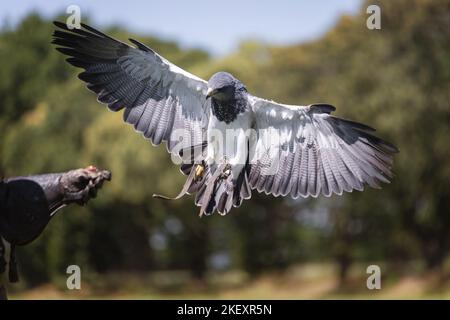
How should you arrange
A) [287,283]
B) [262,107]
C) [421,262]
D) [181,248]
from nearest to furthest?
[262,107] → [421,262] → [287,283] → [181,248]

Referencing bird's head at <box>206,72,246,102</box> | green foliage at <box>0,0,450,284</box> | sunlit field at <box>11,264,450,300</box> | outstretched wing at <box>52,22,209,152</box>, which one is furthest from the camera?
sunlit field at <box>11,264,450,300</box>

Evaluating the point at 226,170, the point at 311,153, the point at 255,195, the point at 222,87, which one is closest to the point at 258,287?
the point at 255,195

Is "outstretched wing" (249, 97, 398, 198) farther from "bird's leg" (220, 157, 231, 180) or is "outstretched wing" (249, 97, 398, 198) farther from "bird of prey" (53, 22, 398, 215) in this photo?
"bird's leg" (220, 157, 231, 180)

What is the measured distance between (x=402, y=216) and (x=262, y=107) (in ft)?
73.3

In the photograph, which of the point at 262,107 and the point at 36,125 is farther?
the point at 36,125

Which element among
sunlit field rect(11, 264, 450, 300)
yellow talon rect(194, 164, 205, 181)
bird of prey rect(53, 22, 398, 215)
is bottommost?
sunlit field rect(11, 264, 450, 300)

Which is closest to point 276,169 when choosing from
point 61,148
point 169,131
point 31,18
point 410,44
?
point 169,131

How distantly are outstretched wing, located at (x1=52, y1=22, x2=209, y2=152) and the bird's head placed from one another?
0.33 metres

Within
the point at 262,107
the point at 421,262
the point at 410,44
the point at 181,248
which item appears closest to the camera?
the point at 262,107

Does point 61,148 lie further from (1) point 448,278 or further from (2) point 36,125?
(1) point 448,278

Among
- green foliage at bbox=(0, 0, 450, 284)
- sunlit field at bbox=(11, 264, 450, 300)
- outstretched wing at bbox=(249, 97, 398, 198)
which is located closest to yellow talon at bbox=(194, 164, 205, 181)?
outstretched wing at bbox=(249, 97, 398, 198)

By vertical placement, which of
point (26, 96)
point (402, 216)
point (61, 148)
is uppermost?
point (26, 96)

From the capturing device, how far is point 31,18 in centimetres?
2880

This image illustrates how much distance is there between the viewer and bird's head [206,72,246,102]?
6.46 meters
